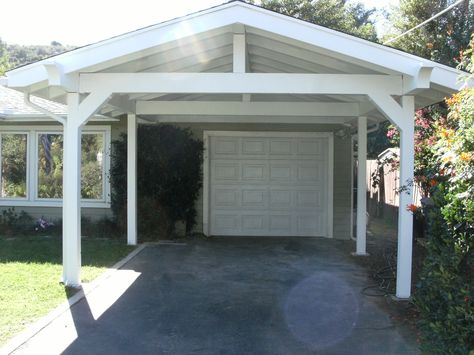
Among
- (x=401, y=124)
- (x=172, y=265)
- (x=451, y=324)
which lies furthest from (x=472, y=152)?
(x=172, y=265)

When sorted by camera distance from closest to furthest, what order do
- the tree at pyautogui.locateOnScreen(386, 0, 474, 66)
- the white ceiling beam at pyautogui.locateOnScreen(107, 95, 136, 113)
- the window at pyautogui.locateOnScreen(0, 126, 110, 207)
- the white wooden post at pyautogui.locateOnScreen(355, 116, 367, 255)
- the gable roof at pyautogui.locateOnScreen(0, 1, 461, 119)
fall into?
the gable roof at pyautogui.locateOnScreen(0, 1, 461, 119) < the white ceiling beam at pyautogui.locateOnScreen(107, 95, 136, 113) < the white wooden post at pyautogui.locateOnScreen(355, 116, 367, 255) < the window at pyautogui.locateOnScreen(0, 126, 110, 207) < the tree at pyautogui.locateOnScreen(386, 0, 474, 66)

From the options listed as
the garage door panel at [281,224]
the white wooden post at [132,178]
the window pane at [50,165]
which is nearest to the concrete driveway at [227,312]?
the white wooden post at [132,178]

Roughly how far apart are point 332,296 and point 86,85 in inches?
169

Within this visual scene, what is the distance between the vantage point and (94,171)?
12.0 meters

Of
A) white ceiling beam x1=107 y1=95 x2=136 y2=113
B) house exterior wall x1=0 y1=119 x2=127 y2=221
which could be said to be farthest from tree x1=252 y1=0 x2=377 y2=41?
white ceiling beam x1=107 y1=95 x2=136 y2=113

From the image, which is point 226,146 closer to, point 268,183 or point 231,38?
point 268,183

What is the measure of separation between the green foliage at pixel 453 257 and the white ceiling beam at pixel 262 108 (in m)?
4.34

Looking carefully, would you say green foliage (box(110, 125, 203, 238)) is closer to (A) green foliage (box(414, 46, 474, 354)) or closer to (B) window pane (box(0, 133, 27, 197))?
(B) window pane (box(0, 133, 27, 197))

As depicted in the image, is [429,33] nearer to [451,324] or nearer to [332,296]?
[332,296]

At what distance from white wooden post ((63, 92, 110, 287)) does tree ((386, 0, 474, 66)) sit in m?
9.25

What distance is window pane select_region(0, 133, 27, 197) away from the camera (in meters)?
12.3

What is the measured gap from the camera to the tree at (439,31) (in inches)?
512

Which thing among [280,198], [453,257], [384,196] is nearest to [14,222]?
[280,198]

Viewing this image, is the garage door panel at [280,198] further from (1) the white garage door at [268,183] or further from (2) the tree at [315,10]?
(2) the tree at [315,10]
